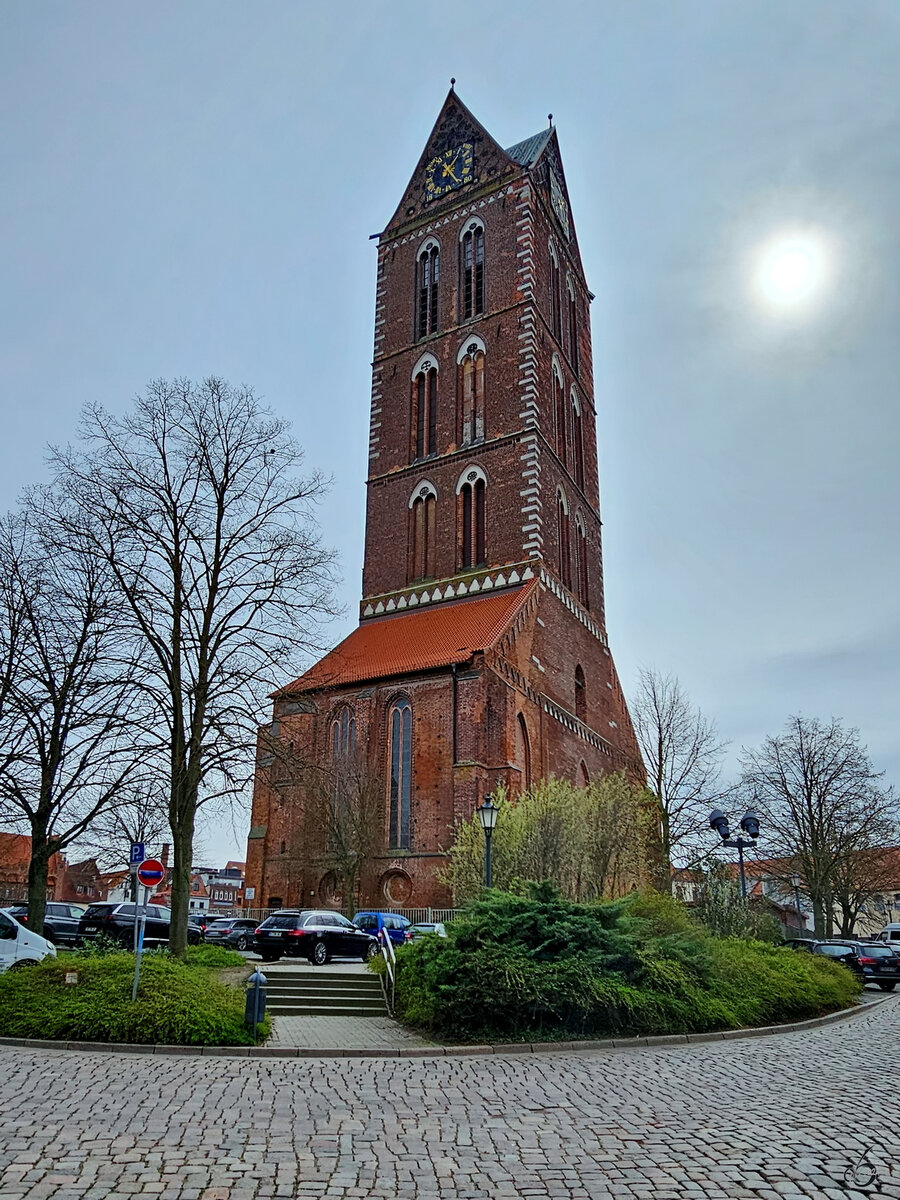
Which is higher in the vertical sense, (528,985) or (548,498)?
(548,498)

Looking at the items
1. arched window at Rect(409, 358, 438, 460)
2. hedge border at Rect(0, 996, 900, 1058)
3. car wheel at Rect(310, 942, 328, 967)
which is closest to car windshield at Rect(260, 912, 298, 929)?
car wheel at Rect(310, 942, 328, 967)

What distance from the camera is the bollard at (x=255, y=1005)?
12070mm

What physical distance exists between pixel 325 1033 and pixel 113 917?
1470 centimetres

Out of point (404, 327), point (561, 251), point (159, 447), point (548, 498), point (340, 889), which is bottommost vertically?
point (340, 889)

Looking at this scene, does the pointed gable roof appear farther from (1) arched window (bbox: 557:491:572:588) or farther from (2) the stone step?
(2) the stone step

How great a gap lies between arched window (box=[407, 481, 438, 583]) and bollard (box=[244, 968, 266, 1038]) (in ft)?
90.0

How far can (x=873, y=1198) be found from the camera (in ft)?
18.3

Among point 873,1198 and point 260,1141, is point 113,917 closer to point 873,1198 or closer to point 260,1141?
point 260,1141

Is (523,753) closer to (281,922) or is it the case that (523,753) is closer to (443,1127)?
(281,922)

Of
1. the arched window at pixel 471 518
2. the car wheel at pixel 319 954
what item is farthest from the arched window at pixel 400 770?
the car wheel at pixel 319 954

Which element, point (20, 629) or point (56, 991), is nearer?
point (56, 991)

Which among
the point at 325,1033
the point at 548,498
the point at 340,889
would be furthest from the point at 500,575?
the point at 325,1033

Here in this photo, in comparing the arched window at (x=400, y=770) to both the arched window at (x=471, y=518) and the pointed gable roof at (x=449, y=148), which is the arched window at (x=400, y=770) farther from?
the pointed gable roof at (x=449, y=148)

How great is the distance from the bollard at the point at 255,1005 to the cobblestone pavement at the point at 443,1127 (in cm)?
→ 100
